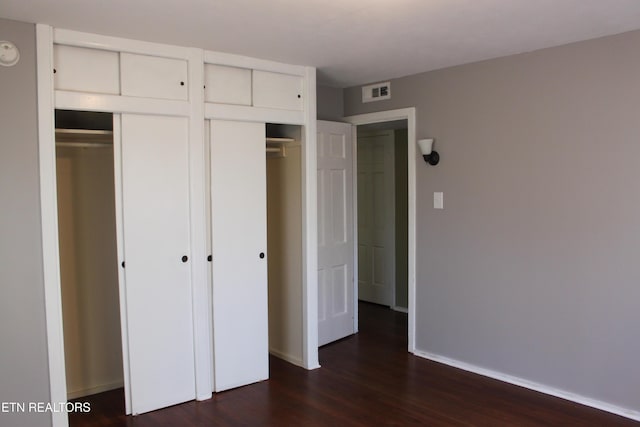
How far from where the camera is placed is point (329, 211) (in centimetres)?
447

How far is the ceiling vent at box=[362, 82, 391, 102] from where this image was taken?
171 inches

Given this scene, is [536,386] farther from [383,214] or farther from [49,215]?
[49,215]

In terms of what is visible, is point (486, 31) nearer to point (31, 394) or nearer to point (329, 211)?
point (329, 211)

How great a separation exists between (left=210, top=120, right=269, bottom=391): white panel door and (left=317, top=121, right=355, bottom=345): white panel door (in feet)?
2.69

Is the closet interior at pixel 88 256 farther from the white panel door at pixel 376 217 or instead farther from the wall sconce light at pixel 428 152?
the white panel door at pixel 376 217

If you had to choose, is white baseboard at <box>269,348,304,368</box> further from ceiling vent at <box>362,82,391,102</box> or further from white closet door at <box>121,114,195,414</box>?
ceiling vent at <box>362,82,391,102</box>

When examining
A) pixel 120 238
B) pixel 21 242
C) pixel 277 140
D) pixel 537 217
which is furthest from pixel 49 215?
pixel 537 217

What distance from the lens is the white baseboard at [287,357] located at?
4.03 m

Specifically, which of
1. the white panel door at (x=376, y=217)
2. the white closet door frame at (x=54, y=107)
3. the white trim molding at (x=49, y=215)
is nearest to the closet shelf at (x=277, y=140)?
the white closet door frame at (x=54, y=107)

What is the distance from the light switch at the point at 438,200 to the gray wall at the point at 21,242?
2767mm

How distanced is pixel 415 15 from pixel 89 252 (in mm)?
2596

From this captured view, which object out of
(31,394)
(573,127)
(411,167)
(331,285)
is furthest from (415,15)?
(31,394)

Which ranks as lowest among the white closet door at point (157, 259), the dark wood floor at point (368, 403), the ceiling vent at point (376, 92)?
the dark wood floor at point (368, 403)

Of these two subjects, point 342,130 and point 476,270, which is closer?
point 476,270
